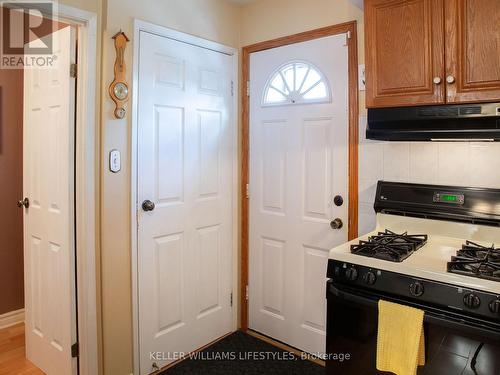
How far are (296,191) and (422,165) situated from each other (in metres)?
0.77

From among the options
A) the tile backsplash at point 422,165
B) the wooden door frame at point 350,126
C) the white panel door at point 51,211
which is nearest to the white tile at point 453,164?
the tile backsplash at point 422,165

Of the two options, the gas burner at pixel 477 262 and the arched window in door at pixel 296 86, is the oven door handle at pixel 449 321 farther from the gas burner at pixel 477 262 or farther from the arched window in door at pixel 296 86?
the arched window in door at pixel 296 86

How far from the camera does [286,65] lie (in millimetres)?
2494

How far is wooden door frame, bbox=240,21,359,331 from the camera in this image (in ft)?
7.20

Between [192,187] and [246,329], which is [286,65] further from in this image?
[246,329]

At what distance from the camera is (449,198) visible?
6.20ft

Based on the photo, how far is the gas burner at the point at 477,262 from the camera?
142cm

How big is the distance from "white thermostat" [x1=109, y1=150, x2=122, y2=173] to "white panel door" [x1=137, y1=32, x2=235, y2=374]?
4.7 inches

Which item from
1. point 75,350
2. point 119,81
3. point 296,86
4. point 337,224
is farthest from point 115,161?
point 337,224

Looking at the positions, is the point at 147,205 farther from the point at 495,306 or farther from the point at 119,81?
the point at 495,306

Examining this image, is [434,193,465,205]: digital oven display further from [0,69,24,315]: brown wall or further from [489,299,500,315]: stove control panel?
[0,69,24,315]: brown wall

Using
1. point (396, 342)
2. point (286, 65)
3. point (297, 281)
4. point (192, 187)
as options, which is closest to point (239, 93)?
point (286, 65)

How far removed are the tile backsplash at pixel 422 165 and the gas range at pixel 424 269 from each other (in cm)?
6

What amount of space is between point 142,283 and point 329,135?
1.38m
